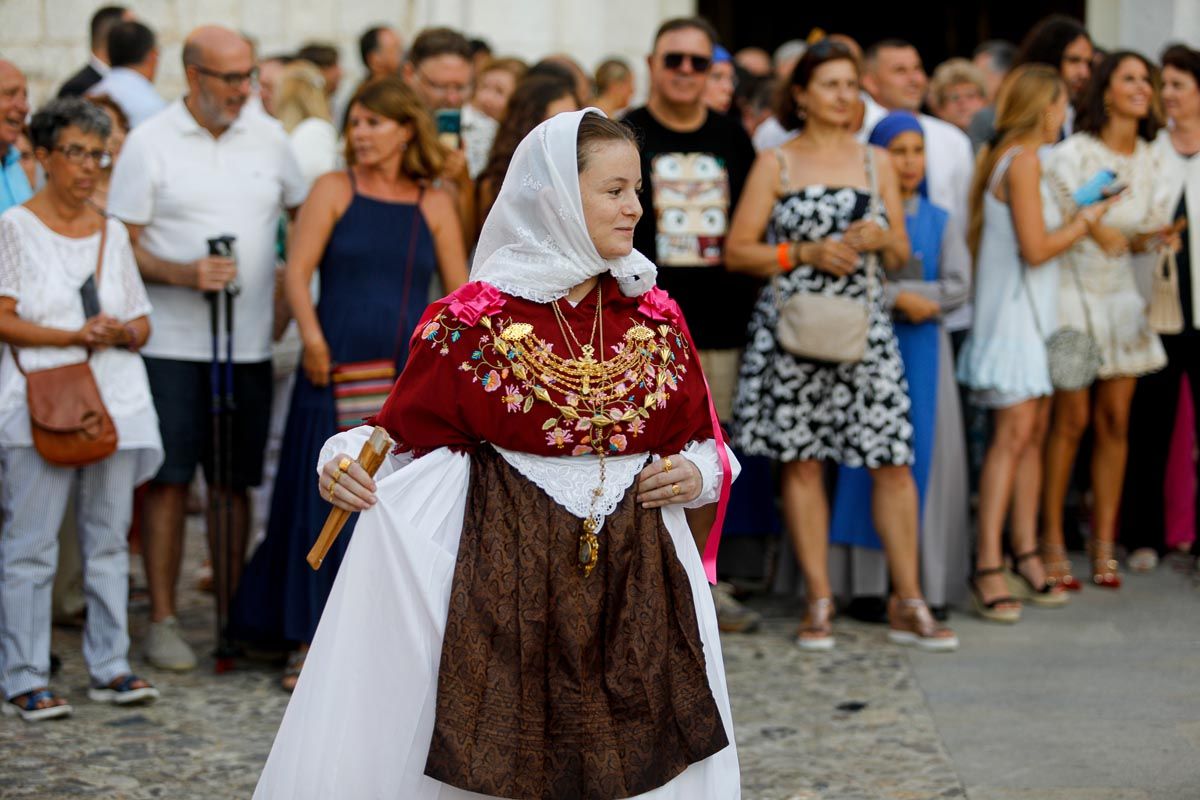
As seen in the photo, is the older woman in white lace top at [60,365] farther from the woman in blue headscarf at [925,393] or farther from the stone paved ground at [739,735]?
the woman in blue headscarf at [925,393]

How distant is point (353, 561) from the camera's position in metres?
3.80

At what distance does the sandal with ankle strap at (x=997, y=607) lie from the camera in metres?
6.90

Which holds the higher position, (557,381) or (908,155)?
A: (908,155)

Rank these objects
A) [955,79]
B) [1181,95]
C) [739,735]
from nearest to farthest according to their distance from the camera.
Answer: [739,735], [1181,95], [955,79]

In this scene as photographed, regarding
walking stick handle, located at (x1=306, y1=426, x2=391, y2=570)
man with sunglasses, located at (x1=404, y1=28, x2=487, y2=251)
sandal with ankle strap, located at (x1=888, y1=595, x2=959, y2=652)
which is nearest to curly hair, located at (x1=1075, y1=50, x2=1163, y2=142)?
sandal with ankle strap, located at (x1=888, y1=595, x2=959, y2=652)

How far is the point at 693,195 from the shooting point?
6.78 meters

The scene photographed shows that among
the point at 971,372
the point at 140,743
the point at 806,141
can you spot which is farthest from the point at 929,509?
the point at 140,743

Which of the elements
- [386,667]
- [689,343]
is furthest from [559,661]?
[689,343]

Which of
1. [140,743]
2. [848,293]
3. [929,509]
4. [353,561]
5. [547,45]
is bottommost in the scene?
[140,743]

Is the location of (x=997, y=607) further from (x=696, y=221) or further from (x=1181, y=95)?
(x=1181, y=95)

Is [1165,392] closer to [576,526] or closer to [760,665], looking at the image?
[760,665]

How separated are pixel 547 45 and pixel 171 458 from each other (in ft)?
18.9

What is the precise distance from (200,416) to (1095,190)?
392 centimetres

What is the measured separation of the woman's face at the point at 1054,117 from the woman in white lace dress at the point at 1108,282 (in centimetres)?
17
